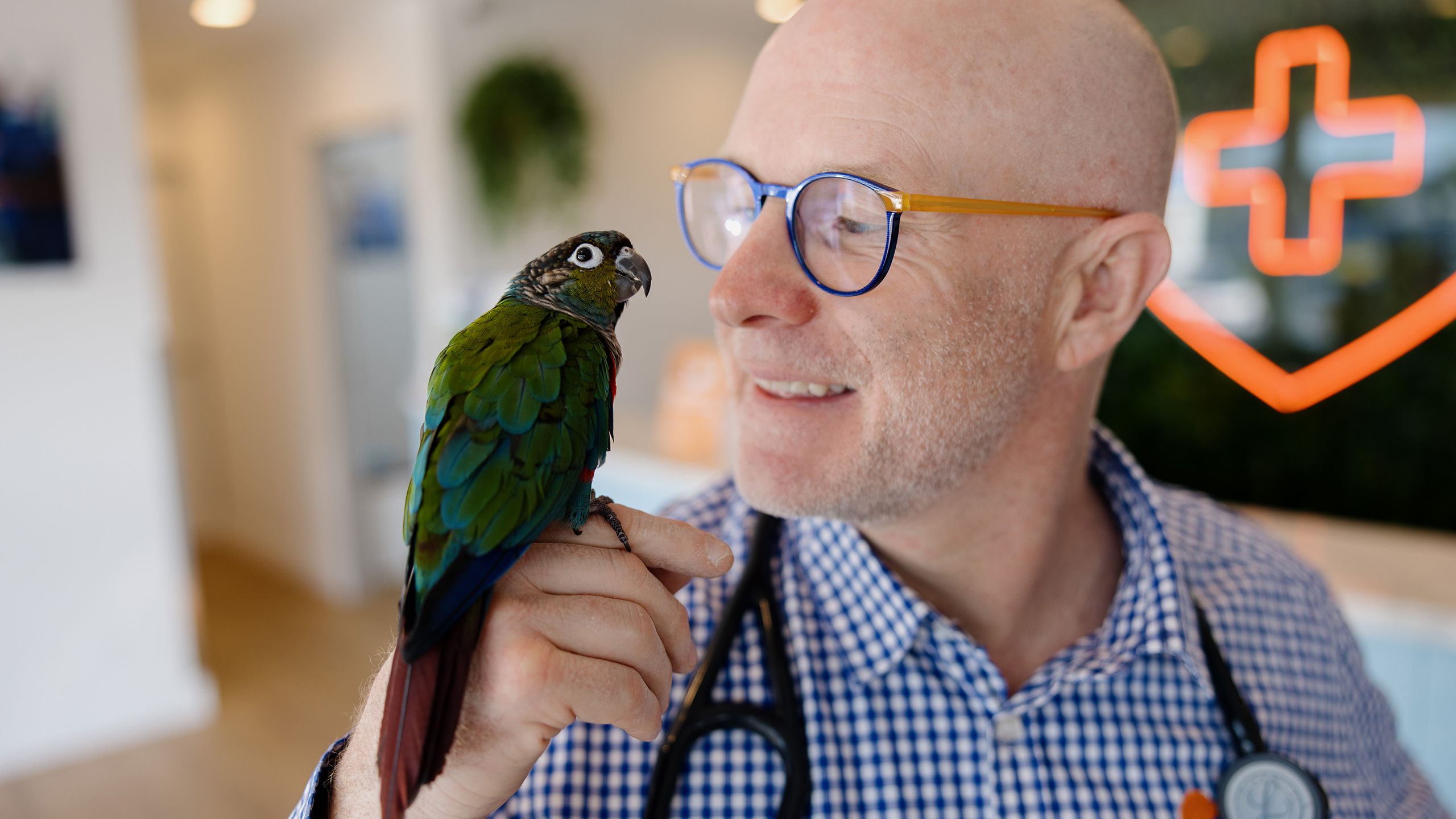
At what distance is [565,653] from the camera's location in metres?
0.59

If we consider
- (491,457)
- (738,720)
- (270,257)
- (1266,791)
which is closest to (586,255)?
(491,457)

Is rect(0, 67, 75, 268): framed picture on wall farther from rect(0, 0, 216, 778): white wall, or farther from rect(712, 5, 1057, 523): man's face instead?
rect(712, 5, 1057, 523): man's face

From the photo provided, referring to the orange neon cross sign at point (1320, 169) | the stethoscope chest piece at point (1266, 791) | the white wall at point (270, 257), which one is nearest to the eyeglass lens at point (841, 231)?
the stethoscope chest piece at point (1266, 791)

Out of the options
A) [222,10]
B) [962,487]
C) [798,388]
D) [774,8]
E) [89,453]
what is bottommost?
[89,453]

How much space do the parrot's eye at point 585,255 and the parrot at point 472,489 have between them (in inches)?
1.7

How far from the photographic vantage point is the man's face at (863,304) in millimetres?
893

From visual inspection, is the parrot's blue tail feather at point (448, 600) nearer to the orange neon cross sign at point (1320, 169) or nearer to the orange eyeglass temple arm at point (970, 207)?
the orange eyeglass temple arm at point (970, 207)

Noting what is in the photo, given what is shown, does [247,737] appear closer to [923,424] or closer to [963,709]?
[963,709]

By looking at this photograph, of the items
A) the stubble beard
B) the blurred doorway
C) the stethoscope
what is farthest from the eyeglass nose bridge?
the blurred doorway

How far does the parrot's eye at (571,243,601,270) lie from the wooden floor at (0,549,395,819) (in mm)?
2447

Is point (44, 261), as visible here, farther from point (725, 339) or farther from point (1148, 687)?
point (1148, 687)

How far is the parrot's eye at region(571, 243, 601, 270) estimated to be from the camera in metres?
0.58

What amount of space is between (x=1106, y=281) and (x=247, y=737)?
3.96 m

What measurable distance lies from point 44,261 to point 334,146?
1825 millimetres
